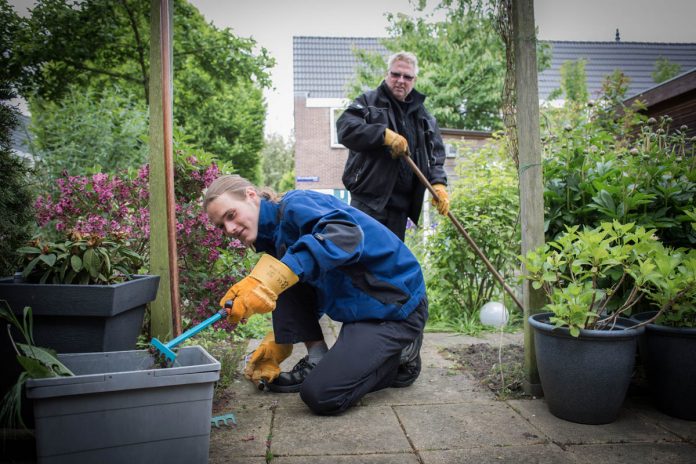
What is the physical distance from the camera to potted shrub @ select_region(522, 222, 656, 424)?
199 centimetres

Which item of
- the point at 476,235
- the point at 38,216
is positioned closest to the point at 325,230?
the point at 38,216

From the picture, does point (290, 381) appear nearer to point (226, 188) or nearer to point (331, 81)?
point (226, 188)

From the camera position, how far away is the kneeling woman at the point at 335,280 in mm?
2037

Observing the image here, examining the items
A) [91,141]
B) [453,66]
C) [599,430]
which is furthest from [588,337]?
[453,66]

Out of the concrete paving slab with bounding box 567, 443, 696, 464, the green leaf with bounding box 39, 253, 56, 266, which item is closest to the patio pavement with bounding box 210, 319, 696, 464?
the concrete paving slab with bounding box 567, 443, 696, 464

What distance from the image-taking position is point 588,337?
2.00 meters

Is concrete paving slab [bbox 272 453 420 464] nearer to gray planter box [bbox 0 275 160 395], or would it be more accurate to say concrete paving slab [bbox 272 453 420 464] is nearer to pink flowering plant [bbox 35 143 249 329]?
gray planter box [bbox 0 275 160 395]

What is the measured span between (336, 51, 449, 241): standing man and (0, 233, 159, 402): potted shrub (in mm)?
1525

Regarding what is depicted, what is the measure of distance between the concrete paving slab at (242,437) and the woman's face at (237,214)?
77 centimetres

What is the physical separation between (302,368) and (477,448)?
3.41ft

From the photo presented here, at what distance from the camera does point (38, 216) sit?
2770mm

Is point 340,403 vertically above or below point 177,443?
below

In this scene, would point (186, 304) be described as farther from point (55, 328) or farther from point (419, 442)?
point (419, 442)

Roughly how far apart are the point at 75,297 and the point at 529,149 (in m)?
2.09
